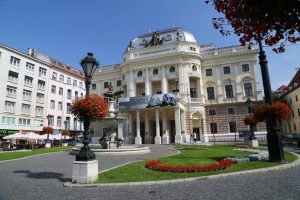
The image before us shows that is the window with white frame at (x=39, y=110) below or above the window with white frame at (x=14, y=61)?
below

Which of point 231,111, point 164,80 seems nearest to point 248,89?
point 231,111

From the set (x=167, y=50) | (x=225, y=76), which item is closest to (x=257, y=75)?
(x=225, y=76)

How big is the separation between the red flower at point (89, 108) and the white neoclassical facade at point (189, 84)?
2899 cm

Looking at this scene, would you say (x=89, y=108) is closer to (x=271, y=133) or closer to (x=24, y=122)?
(x=271, y=133)

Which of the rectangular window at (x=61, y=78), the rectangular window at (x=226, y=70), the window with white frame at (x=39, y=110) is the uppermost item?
the rectangular window at (x=61, y=78)

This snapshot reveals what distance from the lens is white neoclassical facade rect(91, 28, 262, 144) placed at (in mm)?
42188

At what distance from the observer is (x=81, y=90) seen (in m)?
63.9

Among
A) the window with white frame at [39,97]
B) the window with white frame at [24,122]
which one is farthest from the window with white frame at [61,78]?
the window with white frame at [24,122]

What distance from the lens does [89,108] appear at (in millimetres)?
9461

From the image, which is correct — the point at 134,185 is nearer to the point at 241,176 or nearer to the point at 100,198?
the point at 100,198

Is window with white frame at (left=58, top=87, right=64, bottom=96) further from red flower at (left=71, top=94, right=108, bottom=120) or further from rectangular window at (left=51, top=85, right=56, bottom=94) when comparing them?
red flower at (left=71, top=94, right=108, bottom=120)

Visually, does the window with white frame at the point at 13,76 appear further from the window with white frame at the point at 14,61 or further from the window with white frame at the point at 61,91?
the window with white frame at the point at 61,91

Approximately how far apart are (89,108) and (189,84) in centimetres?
3712

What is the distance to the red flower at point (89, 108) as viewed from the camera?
950 cm
